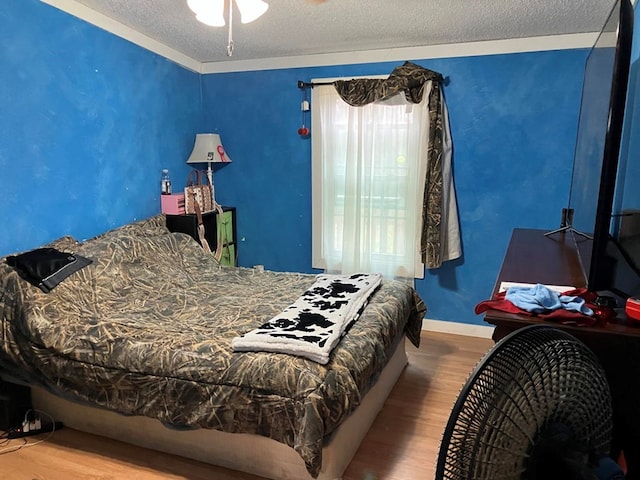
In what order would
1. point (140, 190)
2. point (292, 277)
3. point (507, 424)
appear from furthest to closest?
point (140, 190) → point (292, 277) → point (507, 424)

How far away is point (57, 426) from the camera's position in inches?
94.0

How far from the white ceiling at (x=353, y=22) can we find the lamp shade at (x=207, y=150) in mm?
699

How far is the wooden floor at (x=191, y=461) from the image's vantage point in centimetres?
204

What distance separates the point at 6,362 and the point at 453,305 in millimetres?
3028

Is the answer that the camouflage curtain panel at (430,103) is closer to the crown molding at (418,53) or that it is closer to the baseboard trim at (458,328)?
the crown molding at (418,53)

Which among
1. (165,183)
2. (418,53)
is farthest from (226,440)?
(418,53)

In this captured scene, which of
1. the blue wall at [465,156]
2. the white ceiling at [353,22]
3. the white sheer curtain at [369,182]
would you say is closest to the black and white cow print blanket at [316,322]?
the white sheer curtain at [369,182]

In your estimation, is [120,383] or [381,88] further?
[381,88]

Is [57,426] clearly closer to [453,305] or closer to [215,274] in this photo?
[215,274]

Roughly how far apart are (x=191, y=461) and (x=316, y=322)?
866 millimetres

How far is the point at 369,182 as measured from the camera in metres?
3.73

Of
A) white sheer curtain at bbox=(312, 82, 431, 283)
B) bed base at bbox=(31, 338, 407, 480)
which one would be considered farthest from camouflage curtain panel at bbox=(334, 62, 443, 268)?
bed base at bbox=(31, 338, 407, 480)

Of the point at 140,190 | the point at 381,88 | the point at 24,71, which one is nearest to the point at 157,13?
the point at 24,71

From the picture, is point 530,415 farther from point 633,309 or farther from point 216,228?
point 216,228
